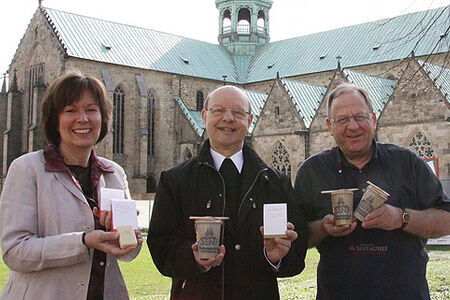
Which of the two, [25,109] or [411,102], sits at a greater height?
[25,109]

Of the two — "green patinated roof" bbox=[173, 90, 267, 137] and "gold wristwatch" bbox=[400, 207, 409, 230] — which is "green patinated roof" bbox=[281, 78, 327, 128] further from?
"gold wristwatch" bbox=[400, 207, 409, 230]

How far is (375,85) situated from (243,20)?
23.6 metres

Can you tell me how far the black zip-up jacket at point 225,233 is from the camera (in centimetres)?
362

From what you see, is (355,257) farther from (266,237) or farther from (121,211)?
(121,211)

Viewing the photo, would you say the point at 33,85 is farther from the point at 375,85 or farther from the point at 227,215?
the point at 227,215

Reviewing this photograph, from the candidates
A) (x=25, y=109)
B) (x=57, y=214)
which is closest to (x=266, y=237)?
(x=57, y=214)

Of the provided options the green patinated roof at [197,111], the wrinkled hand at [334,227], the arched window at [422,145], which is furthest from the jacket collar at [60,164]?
the green patinated roof at [197,111]

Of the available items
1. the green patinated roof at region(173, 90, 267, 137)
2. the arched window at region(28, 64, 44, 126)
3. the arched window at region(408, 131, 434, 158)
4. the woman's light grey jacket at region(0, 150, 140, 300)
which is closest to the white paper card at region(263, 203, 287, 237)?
the woman's light grey jacket at region(0, 150, 140, 300)

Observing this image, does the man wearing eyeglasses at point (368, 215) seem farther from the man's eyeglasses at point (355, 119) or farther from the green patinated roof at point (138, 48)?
the green patinated roof at point (138, 48)

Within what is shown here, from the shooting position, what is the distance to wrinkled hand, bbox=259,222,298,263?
3432 millimetres

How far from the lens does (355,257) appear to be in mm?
3820

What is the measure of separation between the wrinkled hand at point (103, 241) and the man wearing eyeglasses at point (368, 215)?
4.66ft

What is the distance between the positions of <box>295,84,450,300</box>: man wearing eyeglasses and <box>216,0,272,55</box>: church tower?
43561 mm

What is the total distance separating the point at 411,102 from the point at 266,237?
20432 millimetres
